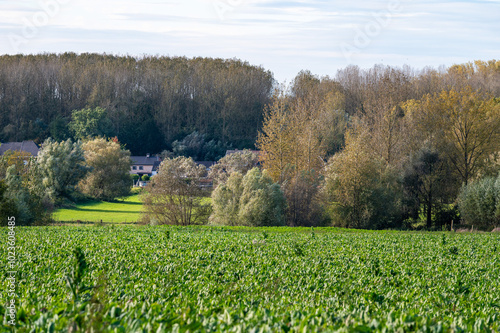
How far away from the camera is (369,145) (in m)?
47.9

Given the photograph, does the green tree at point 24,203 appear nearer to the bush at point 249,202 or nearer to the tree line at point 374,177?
the tree line at point 374,177

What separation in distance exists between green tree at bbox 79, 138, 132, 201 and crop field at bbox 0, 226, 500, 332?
47393 mm

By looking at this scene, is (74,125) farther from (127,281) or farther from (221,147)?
(127,281)

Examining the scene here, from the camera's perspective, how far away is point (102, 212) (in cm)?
5653

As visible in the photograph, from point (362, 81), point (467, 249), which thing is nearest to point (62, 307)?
point (467, 249)

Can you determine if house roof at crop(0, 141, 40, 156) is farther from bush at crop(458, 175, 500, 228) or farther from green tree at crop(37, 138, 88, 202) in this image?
bush at crop(458, 175, 500, 228)

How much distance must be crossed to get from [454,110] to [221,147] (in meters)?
54.6

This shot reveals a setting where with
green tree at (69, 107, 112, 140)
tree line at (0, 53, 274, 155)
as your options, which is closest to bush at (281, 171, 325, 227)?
green tree at (69, 107, 112, 140)

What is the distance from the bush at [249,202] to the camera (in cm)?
3969

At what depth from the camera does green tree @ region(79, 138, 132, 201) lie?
66938mm

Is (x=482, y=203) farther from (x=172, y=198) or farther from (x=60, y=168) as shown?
(x=60, y=168)

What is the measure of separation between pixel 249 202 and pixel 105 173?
34.6 m

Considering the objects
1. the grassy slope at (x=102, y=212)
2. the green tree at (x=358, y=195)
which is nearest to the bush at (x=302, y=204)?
the green tree at (x=358, y=195)

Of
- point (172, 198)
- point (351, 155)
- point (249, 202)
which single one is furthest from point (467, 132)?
point (172, 198)
